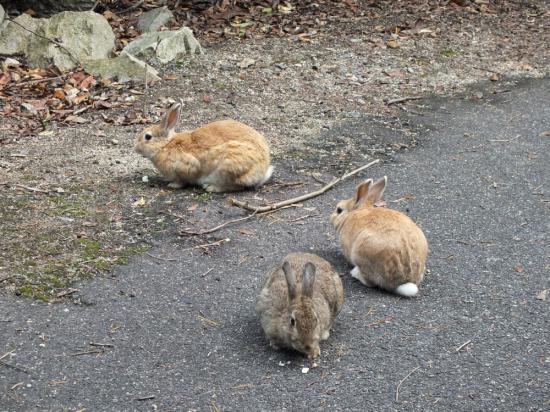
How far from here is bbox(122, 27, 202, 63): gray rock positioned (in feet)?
36.8

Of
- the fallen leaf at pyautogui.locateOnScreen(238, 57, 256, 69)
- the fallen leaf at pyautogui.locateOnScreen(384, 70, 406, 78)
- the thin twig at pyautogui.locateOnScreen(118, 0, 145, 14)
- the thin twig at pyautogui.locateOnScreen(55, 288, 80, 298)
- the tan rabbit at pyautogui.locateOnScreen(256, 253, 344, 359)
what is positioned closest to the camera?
the tan rabbit at pyautogui.locateOnScreen(256, 253, 344, 359)

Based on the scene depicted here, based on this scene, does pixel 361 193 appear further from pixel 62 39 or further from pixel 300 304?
pixel 62 39

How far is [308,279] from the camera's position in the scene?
16.9 feet

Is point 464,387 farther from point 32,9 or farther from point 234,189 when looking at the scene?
point 32,9

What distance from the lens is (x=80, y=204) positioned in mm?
7469

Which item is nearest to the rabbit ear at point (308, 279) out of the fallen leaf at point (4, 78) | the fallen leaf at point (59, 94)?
the fallen leaf at point (59, 94)

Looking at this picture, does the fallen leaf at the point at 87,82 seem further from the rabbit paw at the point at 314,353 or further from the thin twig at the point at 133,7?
the rabbit paw at the point at 314,353

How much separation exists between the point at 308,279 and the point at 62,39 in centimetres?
732

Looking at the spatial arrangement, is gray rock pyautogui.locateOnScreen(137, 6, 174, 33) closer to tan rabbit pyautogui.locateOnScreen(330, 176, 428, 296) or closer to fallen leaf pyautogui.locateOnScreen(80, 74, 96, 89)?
fallen leaf pyautogui.locateOnScreen(80, 74, 96, 89)

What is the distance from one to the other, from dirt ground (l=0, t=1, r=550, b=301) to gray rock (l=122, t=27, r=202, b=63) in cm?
22

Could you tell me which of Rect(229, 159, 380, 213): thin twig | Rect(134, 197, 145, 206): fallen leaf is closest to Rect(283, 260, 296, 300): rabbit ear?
Rect(229, 159, 380, 213): thin twig

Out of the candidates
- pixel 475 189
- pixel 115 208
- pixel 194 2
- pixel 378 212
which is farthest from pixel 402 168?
pixel 194 2

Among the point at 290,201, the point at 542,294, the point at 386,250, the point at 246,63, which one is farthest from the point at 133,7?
the point at 542,294

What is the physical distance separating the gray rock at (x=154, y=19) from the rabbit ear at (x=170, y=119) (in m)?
4.83
